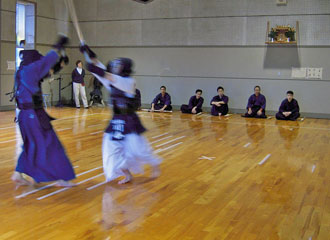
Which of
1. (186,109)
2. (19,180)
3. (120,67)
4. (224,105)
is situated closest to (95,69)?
(120,67)

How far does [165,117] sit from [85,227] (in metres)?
8.35

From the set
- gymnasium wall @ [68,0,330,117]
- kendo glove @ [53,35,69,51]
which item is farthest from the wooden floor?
gymnasium wall @ [68,0,330,117]

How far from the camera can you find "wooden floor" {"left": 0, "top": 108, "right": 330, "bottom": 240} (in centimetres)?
349

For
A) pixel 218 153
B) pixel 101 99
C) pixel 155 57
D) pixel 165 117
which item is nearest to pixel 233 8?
pixel 155 57

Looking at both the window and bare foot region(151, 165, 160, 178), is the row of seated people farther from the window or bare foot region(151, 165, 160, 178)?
bare foot region(151, 165, 160, 178)

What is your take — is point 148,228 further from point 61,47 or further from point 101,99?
point 101,99

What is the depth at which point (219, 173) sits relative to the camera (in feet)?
18.2

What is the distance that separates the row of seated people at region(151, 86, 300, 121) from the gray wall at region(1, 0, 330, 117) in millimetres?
730

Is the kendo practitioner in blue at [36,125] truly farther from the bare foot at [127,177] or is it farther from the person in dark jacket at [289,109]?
the person in dark jacket at [289,109]

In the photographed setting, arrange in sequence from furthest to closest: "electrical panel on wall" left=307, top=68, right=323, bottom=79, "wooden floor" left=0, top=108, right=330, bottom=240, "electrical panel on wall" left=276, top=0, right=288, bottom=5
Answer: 1. "electrical panel on wall" left=276, top=0, right=288, bottom=5
2. "electrical panel on wall" left=307, top=68, right=323, bottom=79
3. "wooden floor" left=0, top=108, right=330, bottom=240

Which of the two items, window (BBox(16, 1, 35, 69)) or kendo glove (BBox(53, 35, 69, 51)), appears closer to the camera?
kendo glove (BBox(53, 35, 69, 51))

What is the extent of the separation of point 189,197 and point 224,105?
850 centimetres

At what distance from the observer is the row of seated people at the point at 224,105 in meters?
11.9

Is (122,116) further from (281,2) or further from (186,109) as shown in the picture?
(281,2)
